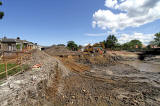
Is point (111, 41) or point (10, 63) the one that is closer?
point (10, 63)

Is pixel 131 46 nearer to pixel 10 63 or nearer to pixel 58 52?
pixel 58 52

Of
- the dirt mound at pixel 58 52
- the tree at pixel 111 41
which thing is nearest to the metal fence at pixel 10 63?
the dirt mound at pixel 58 52

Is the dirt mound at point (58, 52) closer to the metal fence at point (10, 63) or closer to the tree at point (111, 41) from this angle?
the metal fence at point (10, 63)

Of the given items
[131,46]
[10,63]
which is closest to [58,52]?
[10,63]

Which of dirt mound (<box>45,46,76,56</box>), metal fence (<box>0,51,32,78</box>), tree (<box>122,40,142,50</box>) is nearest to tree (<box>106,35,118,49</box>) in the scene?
tree (<box>122,40,142,50</box>)

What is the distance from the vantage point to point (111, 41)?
54.2 m

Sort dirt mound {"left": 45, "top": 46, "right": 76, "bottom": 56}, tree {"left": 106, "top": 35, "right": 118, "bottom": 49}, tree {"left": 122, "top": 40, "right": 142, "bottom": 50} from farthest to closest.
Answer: tree {"left": 106, "top": 35, "right": 118, "bottom": 49}, tree {"left": 122, "top": 40, "right": 142, "bottom": 50}, dirt mound {"left": 45, "top": 46, "right": 76, "bottom": 56}

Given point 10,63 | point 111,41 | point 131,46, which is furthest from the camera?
point 131,46

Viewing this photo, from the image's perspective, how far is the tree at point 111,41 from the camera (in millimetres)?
53653

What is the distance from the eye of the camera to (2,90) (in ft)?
9.71

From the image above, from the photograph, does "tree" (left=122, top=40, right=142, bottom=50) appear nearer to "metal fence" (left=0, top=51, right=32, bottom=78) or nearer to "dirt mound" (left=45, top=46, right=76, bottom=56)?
"dirt mound" (left=45, top=46, right=76, bottom=56)

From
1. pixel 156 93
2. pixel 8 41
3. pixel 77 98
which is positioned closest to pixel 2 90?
pixel 77 98

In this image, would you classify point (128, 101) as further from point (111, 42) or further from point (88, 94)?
point (111, 42)

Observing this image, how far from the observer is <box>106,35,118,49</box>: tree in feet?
176
